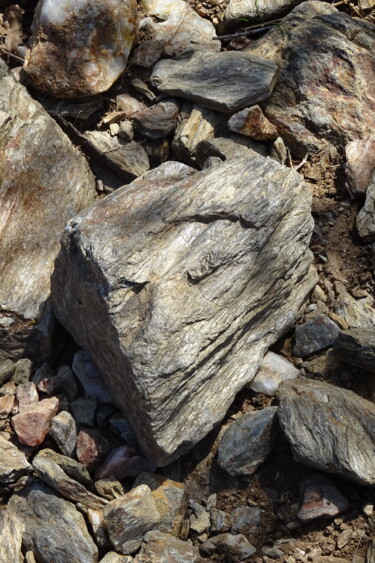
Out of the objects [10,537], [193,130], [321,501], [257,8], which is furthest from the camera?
[257,8]

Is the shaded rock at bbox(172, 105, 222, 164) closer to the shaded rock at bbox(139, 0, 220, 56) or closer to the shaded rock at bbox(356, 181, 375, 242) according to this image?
the shaded rock at bbox(139, 0, 220, 56)

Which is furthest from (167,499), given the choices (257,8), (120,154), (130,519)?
(257,8)

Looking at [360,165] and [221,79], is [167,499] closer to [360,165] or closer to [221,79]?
[360,165]

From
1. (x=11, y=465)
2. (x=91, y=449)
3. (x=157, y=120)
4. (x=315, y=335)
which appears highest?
(x=157, y=120)

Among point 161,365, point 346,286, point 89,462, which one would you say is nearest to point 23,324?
Result: point 89,462

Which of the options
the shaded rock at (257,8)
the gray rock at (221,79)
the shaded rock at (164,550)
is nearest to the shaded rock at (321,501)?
the shaded rock at (164,550)

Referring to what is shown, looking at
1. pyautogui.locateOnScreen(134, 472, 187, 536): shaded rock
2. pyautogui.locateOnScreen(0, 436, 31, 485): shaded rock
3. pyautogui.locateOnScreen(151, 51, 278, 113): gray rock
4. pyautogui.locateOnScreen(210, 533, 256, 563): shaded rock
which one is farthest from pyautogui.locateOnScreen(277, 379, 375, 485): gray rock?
pyautogui.locateOnScreen(151, 51, 278, 113): gray rock

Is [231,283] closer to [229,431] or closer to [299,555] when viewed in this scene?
[229,431]
